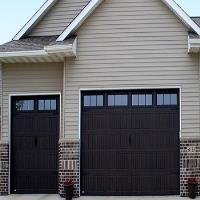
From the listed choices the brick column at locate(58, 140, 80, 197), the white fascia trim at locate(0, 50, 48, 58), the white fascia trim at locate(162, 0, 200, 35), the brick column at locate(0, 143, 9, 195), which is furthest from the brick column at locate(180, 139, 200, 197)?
the brick column at locate(0, 143, 9, 195)

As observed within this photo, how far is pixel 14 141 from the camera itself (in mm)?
12734

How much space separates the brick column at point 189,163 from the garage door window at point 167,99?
1.16m

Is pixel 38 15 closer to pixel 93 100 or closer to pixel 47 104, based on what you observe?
pixel 47 104

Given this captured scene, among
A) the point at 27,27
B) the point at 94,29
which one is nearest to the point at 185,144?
the point at 94,29

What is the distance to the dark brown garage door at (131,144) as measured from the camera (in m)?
11.5

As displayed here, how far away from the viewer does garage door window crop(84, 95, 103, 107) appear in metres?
12.0

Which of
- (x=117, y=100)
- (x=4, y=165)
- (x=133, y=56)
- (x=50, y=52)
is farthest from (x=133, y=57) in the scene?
(x=4, y=165)

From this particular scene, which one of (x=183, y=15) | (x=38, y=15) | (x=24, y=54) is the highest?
(x=38, y=15)

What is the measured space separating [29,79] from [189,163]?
539cm

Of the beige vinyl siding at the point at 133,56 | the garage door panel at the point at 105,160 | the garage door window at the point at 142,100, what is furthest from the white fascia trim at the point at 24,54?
the garage door panel at the point at 105,160

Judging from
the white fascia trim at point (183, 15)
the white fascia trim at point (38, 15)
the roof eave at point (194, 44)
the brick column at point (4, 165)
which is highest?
the white fascia trim at point (38, 15)

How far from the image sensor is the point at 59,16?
1362 centimetres

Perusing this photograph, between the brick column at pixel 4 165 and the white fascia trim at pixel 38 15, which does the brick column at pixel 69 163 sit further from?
the white fascia trim at pixel 38 15

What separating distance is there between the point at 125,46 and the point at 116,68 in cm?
68
